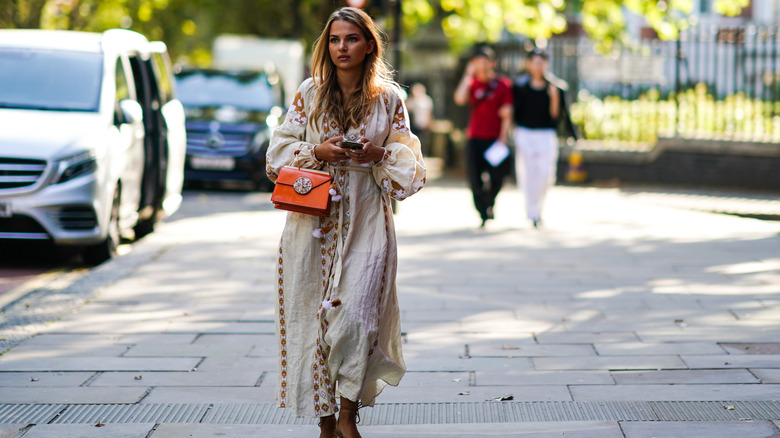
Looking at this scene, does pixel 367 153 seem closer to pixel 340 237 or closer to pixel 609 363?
pixel 340 237

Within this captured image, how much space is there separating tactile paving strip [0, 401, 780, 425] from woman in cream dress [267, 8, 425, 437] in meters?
0.63

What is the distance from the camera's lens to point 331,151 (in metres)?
4.14

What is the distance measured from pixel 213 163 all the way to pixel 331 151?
38.8 ft

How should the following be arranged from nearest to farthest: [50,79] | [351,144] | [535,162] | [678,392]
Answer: [351,144], [678,392], [50,79], [535,162]

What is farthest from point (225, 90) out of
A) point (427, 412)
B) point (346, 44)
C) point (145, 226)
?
point (346, 44)

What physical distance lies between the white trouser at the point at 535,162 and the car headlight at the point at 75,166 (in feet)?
15.6

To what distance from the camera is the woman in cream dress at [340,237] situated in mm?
4238

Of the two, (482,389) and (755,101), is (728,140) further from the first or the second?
(482,389)

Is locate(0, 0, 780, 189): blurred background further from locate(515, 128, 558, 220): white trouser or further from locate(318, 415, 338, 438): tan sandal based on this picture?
locate(318, 415, 338, 438): tan sandal

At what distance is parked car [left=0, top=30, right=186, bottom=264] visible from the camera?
8570 mm

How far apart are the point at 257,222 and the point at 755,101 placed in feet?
28.4

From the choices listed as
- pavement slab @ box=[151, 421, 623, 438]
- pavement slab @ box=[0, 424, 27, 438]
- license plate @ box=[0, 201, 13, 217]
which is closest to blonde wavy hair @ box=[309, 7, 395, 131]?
pavement slab @ box=[151, 421, 623, 438]

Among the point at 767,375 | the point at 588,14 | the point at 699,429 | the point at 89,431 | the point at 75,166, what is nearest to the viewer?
the point at 699,429

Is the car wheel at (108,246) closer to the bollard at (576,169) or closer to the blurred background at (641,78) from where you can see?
the blurred background at (641,78)
